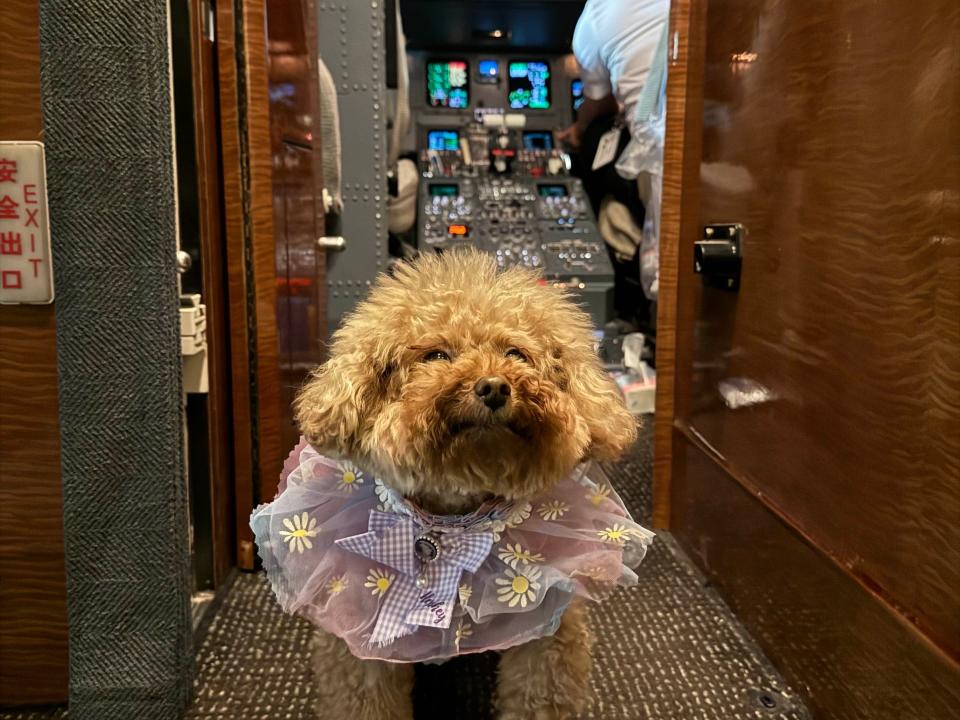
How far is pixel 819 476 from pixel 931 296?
1.28ft

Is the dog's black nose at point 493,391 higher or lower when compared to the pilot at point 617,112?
lower

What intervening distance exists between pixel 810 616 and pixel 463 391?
29.5 inches

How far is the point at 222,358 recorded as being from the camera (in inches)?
64.1

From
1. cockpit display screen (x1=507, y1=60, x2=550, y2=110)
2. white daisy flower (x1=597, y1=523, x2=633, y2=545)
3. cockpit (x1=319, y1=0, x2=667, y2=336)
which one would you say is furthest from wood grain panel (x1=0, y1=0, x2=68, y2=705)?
cockpit display screen (x1=507, y1=60, x2=550, y2=110)

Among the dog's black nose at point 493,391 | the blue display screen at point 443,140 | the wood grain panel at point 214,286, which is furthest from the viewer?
the blue display screen at point 443,140

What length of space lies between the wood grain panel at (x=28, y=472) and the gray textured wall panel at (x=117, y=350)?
7 cm

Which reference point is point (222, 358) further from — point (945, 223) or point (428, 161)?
point (428, 161)

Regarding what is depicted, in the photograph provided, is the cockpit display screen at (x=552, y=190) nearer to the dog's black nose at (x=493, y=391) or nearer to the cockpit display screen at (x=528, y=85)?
the cockpit display screen at (x=528, y=85)

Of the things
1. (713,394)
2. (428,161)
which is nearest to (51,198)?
(713,394)

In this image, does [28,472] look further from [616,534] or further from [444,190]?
[444,190]

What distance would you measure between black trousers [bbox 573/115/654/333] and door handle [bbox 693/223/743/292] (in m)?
2.17

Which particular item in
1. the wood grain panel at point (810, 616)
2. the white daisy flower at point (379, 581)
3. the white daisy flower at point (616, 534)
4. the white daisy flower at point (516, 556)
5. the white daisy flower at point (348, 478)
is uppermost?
the white daisy flower at point (348, 478)

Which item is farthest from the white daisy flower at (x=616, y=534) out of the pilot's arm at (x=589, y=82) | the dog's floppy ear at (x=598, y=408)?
the pilot's arm at (x=589, y=82)

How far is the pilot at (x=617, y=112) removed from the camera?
302 centimetres
